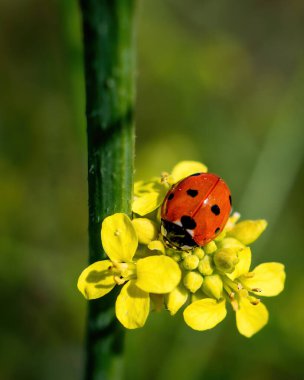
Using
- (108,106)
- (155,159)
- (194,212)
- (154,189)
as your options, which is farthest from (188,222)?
(155,159)

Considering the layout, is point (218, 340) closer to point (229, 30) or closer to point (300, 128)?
point (300, 128)

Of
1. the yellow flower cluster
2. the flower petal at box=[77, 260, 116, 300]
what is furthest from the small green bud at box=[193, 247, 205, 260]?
the flower petal at box=[77, 260, 116, 300]

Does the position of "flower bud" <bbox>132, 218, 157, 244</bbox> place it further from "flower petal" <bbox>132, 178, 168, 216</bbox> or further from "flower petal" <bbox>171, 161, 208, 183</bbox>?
"flower petal" <bbox>171, 161, 208, 183</bbox>

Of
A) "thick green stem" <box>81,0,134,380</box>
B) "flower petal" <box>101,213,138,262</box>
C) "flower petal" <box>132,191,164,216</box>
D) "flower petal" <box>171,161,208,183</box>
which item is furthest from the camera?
"flower petal" <box>171,161,208,183</box>

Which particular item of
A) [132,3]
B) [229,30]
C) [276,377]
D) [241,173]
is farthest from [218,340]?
[229,30]

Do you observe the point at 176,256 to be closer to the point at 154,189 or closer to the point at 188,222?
the point at 188,222
